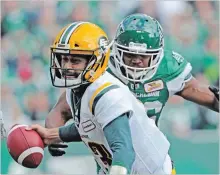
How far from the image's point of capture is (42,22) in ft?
23.6

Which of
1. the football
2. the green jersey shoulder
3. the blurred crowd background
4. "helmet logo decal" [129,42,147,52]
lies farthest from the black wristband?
the blurred crowd background

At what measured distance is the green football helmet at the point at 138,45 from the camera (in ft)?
12.9

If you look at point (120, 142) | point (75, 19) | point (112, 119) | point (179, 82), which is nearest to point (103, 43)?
point (112, 119)

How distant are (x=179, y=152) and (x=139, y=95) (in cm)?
232

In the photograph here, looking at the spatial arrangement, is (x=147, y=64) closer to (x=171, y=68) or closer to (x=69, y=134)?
(x=171, y=68)

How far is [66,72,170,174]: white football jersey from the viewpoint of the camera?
9.87 ft

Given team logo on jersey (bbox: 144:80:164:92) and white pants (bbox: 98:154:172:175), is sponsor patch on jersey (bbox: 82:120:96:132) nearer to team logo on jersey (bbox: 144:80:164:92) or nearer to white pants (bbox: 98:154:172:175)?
white pants (bbox: 98:154:172:175)

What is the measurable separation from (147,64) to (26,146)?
0.90 m

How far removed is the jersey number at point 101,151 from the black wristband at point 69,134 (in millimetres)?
220

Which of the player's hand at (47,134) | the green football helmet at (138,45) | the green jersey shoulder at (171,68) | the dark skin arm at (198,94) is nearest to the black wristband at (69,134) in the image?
the player's hand at (47,134)

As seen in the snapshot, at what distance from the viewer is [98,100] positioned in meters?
3.04

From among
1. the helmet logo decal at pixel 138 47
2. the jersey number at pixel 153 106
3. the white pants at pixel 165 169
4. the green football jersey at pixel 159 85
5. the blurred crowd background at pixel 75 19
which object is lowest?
the blurred crowd background at pixel 75 19

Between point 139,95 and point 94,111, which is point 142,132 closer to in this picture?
point 94,111

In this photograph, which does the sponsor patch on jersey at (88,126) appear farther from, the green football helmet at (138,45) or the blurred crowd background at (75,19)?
the blurred crowd background at (75,19)
